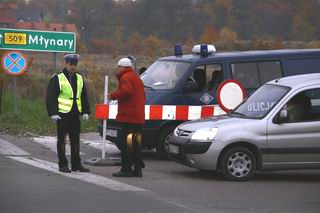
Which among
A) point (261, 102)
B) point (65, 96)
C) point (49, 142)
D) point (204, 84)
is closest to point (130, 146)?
point (65, 96)

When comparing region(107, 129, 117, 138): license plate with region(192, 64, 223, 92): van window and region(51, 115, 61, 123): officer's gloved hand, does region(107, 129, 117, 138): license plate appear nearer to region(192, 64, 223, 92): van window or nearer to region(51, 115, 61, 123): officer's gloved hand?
region(192, 64, 223, 92): van window

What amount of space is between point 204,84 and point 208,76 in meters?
0.18

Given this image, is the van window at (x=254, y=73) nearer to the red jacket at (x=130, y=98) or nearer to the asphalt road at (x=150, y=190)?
the asphalt road at (x=150, y=190)

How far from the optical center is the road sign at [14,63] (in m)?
20.4

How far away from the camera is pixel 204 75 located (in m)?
14.0

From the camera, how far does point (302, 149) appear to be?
11062 mm

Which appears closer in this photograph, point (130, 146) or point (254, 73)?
point (130, 146)

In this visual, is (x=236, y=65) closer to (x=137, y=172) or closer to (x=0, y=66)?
(x=137, y=172)

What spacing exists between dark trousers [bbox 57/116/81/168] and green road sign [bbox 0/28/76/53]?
34.7 ft

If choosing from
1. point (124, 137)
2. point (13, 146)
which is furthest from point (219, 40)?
point (124, 137)

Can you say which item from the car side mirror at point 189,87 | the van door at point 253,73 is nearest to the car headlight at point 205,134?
the car side mirror at point 189,87

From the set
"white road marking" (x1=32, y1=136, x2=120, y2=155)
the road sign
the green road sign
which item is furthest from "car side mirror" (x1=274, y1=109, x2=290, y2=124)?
the green road sign

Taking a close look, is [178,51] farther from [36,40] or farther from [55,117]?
[36,40]

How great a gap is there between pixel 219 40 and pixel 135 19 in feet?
34.0
